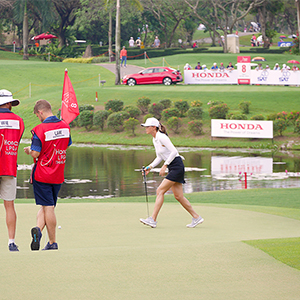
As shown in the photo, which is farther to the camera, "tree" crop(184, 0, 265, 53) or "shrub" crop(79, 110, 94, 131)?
"tree" crop(184, 0, 265, 53)

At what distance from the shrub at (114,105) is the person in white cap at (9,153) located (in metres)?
28.4

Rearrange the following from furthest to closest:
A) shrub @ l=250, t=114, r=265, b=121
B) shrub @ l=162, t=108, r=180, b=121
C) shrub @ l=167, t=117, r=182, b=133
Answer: shrub @ l=162, t=108, r=180, b=121 < shrub @ l=167, t=117, r=182, b=133 < shrub @ l=250, t=114, r=265, b=121

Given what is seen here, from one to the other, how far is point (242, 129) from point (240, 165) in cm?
752

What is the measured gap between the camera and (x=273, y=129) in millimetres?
29891

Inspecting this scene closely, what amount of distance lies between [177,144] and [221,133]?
2.75 m

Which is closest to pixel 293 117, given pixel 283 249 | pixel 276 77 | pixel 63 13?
pixel 276 77

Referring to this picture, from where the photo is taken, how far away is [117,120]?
33.4 m

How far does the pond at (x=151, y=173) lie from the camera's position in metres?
17.5

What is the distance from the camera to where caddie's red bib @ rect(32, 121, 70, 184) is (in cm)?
636

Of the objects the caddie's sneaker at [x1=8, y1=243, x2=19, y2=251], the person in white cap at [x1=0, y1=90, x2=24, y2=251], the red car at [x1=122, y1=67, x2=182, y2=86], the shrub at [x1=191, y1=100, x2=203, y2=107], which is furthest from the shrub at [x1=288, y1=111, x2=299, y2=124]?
the caddie's sneaker at [x1=8, y1=243, x2=19, y2=251]

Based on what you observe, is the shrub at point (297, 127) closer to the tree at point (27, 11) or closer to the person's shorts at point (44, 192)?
the person's shorts at point (44, 192)

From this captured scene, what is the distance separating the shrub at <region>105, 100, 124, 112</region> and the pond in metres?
5.35

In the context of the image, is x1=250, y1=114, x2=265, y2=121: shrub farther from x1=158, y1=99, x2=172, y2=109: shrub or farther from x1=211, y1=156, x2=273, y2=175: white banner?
x1=158, y1=99, x2=172, y2=109: shrub

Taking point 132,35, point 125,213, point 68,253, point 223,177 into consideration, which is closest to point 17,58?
point 132,35
